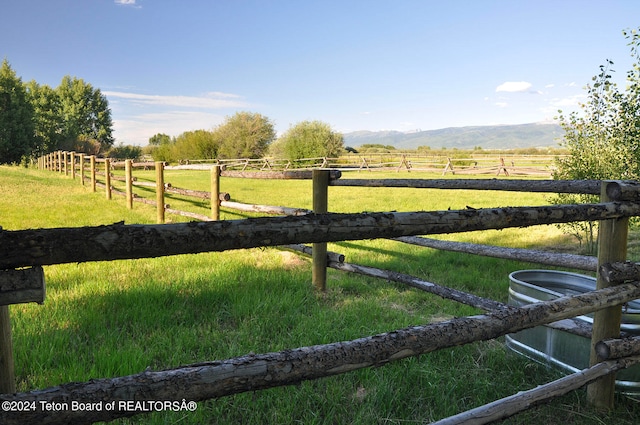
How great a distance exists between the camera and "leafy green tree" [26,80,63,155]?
46.2 metres

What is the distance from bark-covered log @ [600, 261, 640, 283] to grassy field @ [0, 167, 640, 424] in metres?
0.77

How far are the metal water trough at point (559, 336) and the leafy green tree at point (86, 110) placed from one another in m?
66.1

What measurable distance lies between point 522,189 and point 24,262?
2.73 metres

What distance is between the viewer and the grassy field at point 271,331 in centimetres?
240

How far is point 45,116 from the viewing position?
56.7 metres

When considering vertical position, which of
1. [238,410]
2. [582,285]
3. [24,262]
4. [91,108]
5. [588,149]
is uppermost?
[91,108]

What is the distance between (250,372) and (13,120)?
47.3 metres

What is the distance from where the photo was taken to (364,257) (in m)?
5.93

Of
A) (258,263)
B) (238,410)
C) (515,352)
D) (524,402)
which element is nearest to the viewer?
(524,402)

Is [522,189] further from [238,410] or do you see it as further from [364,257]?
[364,257]

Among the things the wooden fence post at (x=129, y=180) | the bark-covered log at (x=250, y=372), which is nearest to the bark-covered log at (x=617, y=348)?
the bark-covered log at (x=250, y=372)

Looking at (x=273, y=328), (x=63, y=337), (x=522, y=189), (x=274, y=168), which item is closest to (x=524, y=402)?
(x=522, y=189)

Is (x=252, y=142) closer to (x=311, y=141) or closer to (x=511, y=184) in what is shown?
(x=311, y=141)

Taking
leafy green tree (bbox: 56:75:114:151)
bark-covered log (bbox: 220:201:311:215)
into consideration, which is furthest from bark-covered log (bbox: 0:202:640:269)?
leafy green tree (bbox: 56:75:114:151)
